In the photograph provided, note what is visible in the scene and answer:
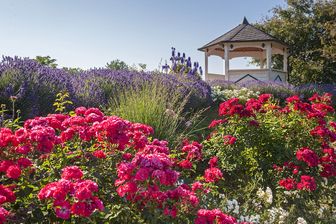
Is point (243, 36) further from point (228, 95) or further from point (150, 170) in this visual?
point (150, 170)

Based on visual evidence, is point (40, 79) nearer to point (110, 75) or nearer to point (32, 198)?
point (110, 75)

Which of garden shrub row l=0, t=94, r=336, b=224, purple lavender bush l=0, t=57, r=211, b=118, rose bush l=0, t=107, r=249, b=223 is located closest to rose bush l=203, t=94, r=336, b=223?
garden shrub row l=0, t=94, r=336, b=224

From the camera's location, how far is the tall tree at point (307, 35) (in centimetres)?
2543

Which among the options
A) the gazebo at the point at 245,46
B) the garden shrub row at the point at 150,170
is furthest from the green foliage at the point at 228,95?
the gazebo at the point at 245,46

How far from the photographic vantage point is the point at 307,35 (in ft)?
87.4

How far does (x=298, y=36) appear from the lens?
1041 inches

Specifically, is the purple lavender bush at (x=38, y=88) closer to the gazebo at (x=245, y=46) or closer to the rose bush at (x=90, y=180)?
the rose bush at (x=90, y=180)

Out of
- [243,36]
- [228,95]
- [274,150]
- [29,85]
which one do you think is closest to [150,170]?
[274,150]

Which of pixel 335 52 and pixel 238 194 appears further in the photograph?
pixel 335 52

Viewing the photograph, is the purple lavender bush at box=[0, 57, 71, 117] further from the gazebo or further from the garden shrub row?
the gazebo

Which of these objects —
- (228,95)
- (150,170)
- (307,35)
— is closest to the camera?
(150,170)

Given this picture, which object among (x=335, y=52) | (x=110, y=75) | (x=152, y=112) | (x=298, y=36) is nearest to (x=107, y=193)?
(x=152, y=112)

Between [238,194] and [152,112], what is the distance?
78.3 inches

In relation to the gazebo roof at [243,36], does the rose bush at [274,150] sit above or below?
below
